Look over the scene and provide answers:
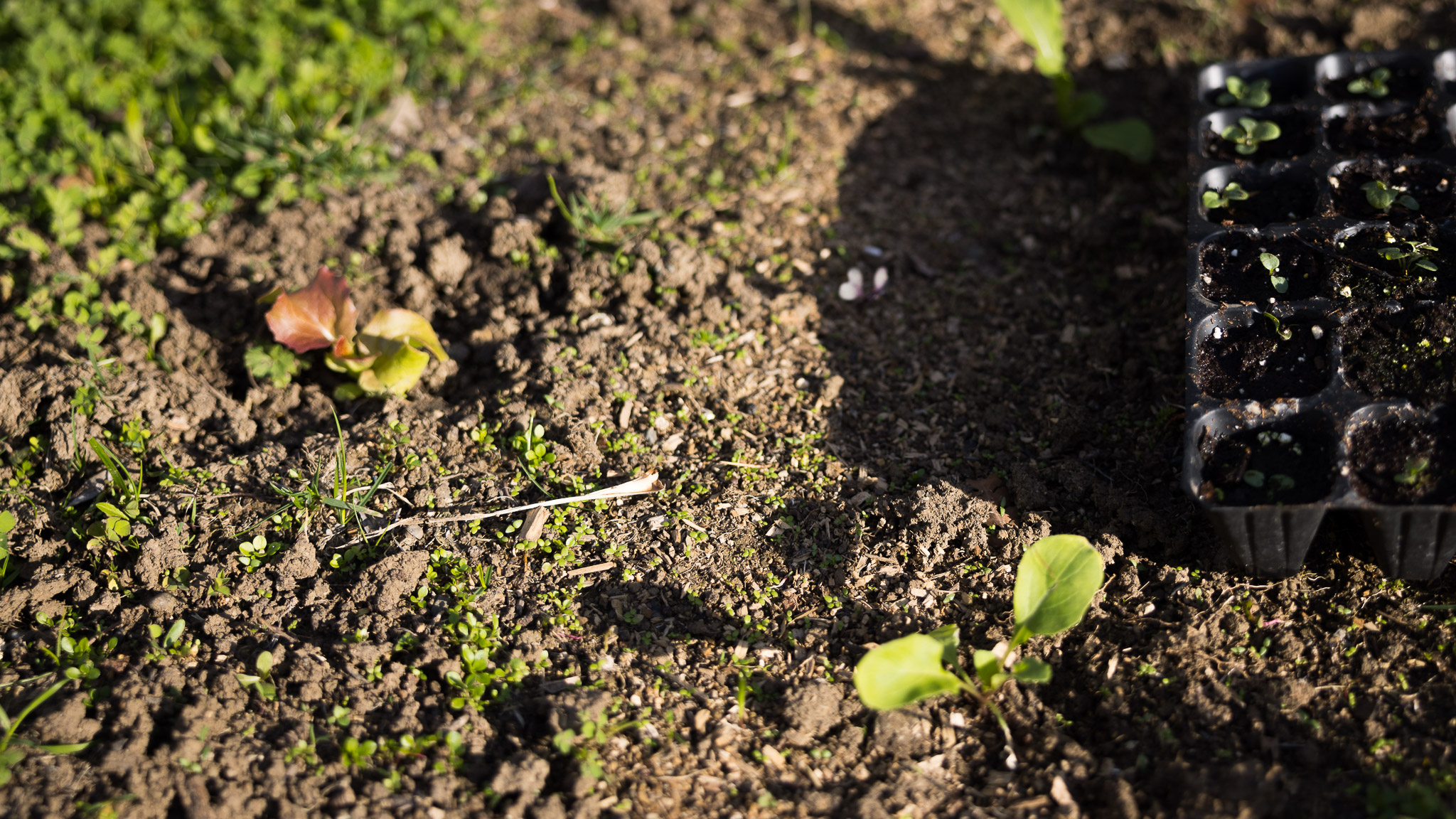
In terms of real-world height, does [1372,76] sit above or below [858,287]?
above

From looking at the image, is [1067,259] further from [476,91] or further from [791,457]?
[476,91]

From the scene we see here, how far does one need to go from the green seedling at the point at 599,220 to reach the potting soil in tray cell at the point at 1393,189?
2.04 m

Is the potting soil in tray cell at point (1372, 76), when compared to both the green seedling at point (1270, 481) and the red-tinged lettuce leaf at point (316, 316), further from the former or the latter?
the red-tinged lettuce leaf at point (316, 316)

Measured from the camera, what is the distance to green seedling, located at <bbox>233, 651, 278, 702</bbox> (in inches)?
80.4

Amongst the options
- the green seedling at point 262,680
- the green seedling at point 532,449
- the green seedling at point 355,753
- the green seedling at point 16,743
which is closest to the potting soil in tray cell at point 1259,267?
the green seedling at point 532,449

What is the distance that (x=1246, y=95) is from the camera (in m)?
3.07

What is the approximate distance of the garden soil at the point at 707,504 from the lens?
1986 mm

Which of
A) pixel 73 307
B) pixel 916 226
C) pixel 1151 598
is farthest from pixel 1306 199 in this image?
pixel 73 307

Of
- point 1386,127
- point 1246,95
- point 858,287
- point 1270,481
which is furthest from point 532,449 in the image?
point 1386,127

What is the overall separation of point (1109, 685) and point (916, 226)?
1.70m

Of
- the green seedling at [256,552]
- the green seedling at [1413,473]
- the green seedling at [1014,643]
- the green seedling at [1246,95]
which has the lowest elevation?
the green seedling at [256,552]

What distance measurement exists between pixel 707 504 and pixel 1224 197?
1.75 metres

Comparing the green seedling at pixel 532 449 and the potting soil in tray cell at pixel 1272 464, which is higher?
the potting soil in tray cell at pixel 1272 464

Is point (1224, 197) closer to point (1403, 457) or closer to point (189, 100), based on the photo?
point (1403, 457)
